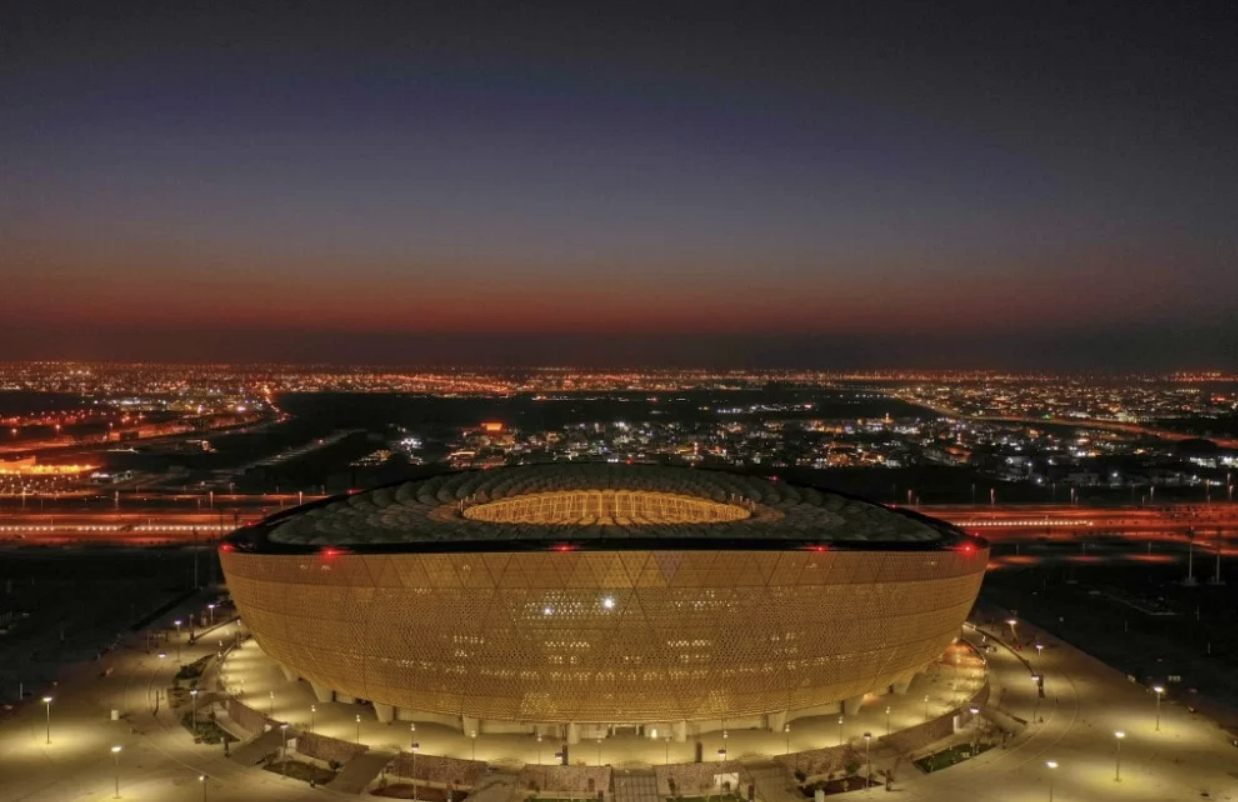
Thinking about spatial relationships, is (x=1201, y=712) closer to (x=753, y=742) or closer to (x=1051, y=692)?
(x=1051, y=692)

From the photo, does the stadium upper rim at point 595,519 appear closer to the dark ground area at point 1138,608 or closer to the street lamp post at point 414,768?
the street lamp post at point 414,768

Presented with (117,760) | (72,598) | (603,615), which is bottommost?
(72,598)

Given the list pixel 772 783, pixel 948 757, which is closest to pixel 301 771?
pixel 772 783

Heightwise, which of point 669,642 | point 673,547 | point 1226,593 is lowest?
point 1226,593

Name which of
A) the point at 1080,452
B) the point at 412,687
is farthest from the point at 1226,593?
the point at 1080,452

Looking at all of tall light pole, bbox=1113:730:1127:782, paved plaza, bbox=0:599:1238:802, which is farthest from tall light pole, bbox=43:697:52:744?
tall light pole, bbox=1113:730:1127:782

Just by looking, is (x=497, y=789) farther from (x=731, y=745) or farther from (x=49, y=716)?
(x=49, y=716)

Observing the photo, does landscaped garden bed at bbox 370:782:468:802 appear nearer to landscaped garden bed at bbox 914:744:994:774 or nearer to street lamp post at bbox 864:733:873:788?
street lamp post at bbox 864:733:873:788
